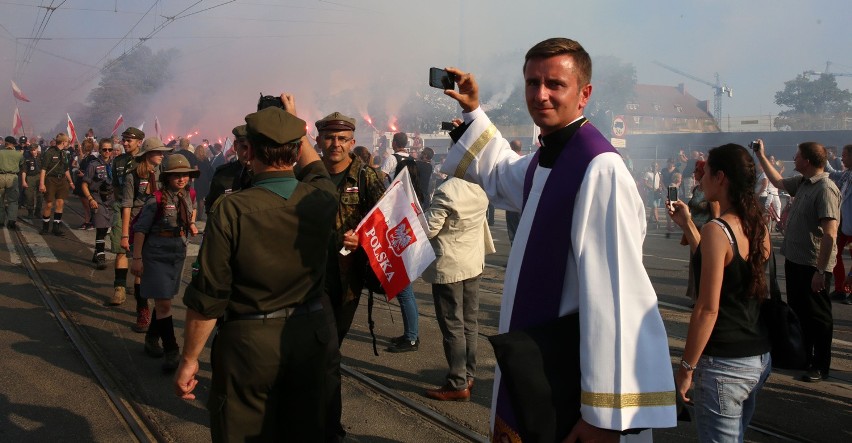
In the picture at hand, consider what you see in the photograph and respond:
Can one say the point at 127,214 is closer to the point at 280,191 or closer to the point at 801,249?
the point at 280,191

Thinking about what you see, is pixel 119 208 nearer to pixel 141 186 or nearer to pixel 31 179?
pixel 141 186

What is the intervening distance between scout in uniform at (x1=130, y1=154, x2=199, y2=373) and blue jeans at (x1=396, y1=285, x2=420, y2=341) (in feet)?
6.32

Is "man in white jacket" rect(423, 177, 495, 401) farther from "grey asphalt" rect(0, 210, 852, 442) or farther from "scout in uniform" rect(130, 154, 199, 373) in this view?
"scout in uniform" rect(130, 154, 199, 373)

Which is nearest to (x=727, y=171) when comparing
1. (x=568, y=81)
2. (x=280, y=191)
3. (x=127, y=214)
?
(x=568, y=81)

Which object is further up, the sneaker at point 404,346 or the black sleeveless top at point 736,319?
the black sleeveless top at point 736,319

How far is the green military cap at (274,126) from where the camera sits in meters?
2.78

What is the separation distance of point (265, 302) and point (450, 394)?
247 centimetres

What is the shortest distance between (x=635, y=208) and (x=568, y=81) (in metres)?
0.46

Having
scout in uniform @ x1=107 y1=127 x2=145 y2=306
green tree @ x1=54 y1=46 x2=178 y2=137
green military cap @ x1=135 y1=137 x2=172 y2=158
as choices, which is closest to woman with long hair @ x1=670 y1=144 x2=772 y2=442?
green military cap @ x1=135 y1=137 x2=172 y2=158

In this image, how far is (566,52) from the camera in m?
2.06

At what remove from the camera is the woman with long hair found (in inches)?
113

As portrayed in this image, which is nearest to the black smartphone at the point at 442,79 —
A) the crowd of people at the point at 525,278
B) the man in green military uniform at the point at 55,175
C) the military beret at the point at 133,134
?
the crowd of people at the point at 525,278

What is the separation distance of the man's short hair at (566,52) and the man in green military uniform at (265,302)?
117 cm

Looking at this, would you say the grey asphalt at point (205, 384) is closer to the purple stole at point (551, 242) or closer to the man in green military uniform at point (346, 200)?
the man in green military uniform at point (346, 200)
